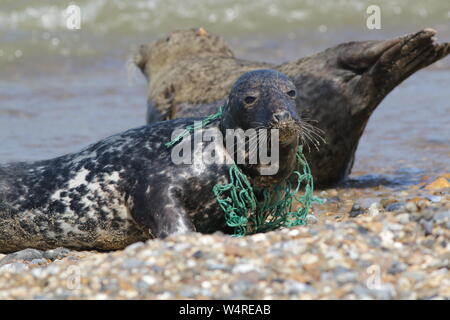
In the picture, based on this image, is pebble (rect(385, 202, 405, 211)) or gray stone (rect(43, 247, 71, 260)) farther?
pebble (rect(385, 202, 405, 211))

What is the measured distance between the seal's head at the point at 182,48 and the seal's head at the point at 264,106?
390cm

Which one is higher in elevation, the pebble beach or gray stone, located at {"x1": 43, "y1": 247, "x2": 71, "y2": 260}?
the pebble beach

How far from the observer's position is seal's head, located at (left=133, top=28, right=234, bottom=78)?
850cm

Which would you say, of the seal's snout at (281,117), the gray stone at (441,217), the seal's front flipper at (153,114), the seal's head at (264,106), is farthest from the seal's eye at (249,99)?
the seal's front flipper at (153,114)

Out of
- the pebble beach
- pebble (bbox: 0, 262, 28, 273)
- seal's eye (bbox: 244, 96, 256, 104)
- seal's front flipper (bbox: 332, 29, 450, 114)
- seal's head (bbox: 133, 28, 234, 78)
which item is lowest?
pebble (bbox: 0, 262, 28, 273)

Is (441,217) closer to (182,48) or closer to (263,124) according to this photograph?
(263,124)

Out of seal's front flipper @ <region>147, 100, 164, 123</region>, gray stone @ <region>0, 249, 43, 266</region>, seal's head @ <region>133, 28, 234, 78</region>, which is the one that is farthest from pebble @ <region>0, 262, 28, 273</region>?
seal's head @ <region>133, 28, 234, 78</region>

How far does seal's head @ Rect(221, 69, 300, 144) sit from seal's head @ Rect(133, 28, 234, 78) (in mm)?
3904

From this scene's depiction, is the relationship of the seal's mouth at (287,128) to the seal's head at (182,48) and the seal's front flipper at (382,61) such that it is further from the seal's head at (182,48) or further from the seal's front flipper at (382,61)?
the seal's head at (182,48)

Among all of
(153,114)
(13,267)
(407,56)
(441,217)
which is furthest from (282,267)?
(153,114)

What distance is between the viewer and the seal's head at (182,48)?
27.9 ft

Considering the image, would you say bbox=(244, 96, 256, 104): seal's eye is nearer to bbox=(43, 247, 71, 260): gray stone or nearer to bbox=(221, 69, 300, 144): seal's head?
bbox=(221, 69, 300, 144): seal's head
